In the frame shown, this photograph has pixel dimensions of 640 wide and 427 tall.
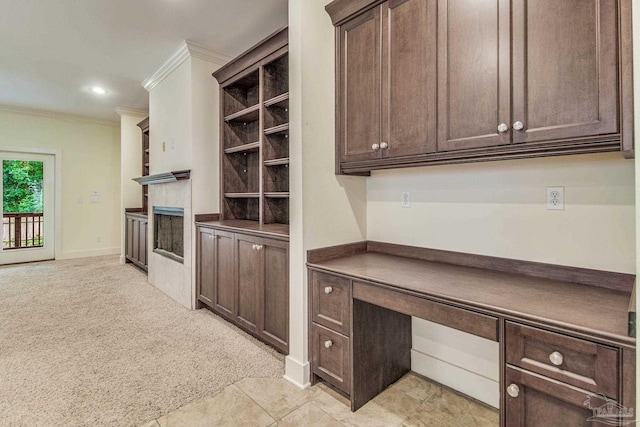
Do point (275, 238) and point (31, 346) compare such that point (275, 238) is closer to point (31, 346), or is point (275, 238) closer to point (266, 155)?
point (266, 155)

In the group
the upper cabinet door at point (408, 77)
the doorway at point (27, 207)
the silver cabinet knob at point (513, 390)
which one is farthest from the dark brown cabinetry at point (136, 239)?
the silver cabinet knob at point (513, 390)

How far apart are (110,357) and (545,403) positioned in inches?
108

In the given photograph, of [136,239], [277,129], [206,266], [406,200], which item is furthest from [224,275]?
[136,239]

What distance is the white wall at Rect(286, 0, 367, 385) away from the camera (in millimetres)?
2035

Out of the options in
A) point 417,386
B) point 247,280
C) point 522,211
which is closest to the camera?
point 522,211

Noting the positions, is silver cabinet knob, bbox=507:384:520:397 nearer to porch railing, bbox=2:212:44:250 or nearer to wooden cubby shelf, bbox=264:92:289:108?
wooden cubby shelf, bbox=264:92:289:108

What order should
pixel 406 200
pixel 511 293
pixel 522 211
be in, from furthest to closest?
Result: pixel 406 200 → pixel 522 211 → pixel 511 293

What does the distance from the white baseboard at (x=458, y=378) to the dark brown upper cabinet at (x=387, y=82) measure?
4.43 feet

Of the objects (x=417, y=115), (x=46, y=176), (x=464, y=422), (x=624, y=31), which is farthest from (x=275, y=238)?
(x=46, y=176)

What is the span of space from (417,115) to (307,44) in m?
0.86

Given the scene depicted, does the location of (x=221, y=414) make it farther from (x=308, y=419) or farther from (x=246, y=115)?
(x=246, y=115)

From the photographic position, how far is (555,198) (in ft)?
5.24

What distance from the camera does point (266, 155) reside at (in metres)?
3.07

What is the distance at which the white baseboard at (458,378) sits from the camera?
1812 millimetres
